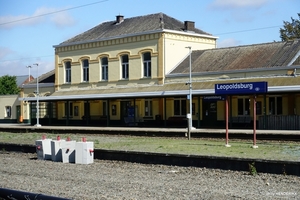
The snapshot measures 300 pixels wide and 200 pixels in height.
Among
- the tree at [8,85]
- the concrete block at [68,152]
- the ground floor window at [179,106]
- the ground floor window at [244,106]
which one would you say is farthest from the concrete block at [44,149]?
the tree at [8,85]

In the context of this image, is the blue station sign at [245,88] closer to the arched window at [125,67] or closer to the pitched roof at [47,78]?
the arched window at [125,67]

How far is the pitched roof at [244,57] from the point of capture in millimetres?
35531

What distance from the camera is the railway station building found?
115ft

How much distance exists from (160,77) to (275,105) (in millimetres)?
9762

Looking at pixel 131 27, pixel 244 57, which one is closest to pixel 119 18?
pixel 131 27

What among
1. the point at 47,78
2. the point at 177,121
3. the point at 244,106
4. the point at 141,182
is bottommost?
the point at 141,182

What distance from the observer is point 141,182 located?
1310cm

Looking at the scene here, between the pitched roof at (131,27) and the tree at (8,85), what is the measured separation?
34.2 metres

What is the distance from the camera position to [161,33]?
40844mm

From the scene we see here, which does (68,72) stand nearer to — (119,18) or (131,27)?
(119,18)

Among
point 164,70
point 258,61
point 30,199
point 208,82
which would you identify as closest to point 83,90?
point 164,70

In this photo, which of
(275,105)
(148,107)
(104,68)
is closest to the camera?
(275,105)

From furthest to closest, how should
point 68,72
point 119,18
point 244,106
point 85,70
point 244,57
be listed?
point 68,72
point 85,70
point 119,18
point 244,57
point 244,106

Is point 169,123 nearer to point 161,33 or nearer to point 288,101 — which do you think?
point 161,33
